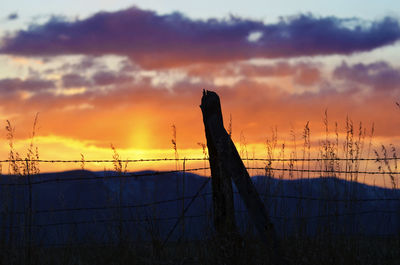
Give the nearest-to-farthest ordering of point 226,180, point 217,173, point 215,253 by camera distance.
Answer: point 215,253, point 226,180, point 217,173

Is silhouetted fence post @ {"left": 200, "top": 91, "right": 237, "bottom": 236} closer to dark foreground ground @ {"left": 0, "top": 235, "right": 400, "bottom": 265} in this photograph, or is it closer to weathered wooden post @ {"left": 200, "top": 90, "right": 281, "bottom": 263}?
weathered wooden post @ {"left": 200, "top": 90, "right": 281, "bottom": 263}

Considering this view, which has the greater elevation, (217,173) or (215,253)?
(217,173)

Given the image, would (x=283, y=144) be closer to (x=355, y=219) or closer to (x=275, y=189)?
(x=275, y=189)

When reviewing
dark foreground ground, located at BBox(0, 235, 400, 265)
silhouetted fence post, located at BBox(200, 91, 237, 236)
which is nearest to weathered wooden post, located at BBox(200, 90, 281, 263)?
silhouetted fence post, located at BBox(200, 91, 237, 236)

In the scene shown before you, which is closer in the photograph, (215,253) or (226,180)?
(215,253)

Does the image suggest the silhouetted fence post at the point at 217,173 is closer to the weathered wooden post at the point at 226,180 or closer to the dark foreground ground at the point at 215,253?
the weathered wooden post at the point at 226,180

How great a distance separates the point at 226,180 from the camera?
20.2 feet

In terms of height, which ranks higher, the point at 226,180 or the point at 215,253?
the point at 226,180

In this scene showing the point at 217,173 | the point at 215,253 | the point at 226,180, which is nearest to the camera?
the point at 215,253

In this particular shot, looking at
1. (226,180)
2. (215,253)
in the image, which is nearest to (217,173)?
(226,180)

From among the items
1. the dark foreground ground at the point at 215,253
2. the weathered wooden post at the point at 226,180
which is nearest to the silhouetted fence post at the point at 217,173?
the weathered wooden post at the point at 226,180

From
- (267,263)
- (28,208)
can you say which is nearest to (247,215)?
(267,263)

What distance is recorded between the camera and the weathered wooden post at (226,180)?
602 cm

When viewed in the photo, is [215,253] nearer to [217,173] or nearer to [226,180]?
[226,180]
